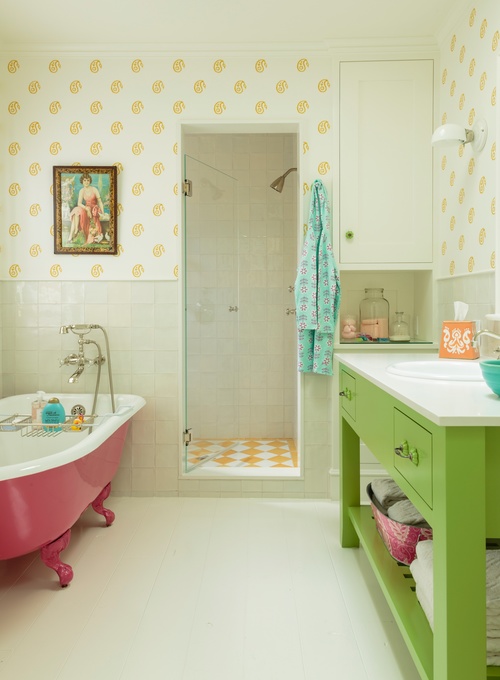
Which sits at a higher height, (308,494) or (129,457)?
(129,457)

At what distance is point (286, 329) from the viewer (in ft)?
13.9

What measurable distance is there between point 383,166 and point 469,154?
1.82ft

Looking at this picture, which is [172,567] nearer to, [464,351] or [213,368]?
[464,351]

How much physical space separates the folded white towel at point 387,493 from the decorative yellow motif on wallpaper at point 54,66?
9.19 ft

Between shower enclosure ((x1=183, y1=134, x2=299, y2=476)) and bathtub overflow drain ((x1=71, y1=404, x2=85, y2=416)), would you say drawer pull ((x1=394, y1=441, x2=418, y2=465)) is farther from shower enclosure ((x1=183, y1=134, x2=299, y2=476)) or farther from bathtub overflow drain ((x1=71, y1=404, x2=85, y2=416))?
shower enclosure ((x1=183, y1=134, x2=299, y2=476))

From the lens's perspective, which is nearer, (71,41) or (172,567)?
(172,567)

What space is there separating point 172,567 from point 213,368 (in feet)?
6.03

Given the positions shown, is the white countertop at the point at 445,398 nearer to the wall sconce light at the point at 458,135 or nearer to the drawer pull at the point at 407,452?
the drawer pull at the point at 407,452

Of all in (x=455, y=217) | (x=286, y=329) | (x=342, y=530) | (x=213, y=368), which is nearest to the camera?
(x=342, y=530)

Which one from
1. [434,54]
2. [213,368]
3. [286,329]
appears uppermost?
[434,54]

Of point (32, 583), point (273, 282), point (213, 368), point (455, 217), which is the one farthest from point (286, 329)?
point (32, 583)

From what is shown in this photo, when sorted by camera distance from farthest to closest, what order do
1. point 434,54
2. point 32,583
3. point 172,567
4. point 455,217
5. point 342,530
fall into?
point 434,54 → point 455,217 → point 342,530 → point 172,567 → point 32,583

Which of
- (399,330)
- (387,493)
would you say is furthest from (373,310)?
(387,493)

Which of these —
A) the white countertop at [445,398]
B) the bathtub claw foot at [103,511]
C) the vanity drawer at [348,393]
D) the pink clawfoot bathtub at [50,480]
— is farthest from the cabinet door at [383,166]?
the bathtub claw foot at [103,511]
